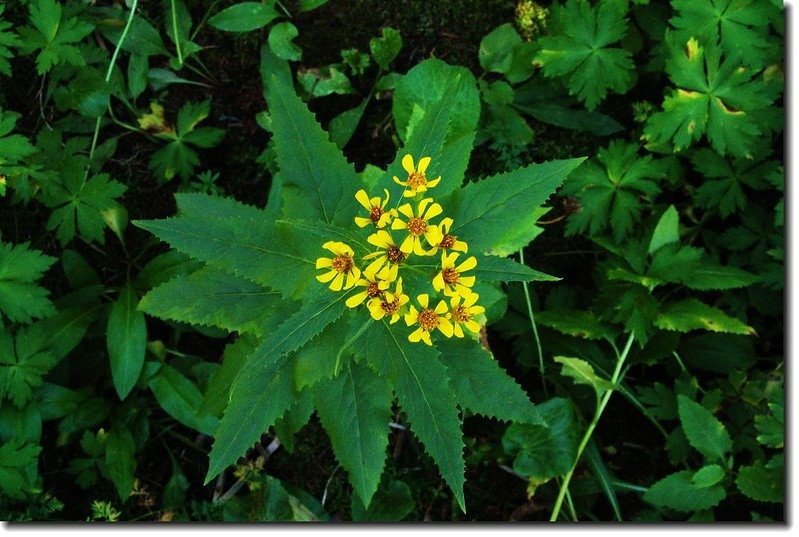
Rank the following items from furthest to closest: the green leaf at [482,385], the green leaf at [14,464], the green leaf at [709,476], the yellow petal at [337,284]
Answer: the green leaf at [709,476]
the green leaf at [14,464]
the green leaf at [482,385]
the yellow petal at [337,284]

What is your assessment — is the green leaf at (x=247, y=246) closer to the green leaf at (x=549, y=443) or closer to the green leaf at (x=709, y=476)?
the green leaf at (x=549, y=443)

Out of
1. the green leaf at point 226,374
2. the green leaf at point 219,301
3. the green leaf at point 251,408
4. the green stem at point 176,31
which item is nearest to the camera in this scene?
the green leaf at point 251,408

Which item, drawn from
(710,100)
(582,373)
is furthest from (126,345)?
(710,100)

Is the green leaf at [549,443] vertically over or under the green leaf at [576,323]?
under

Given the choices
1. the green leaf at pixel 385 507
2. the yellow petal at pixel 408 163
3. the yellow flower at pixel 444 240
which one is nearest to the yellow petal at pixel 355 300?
the yellow flower at pixel 444 240

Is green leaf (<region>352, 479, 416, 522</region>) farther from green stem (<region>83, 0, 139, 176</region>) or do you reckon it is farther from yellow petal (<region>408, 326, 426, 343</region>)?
green stem (<region>83, 0, 139, 176</region>)

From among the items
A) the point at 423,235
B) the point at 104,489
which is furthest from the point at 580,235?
the point at 104,489

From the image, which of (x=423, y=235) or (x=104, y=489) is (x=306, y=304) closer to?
(x=423, y=235)
